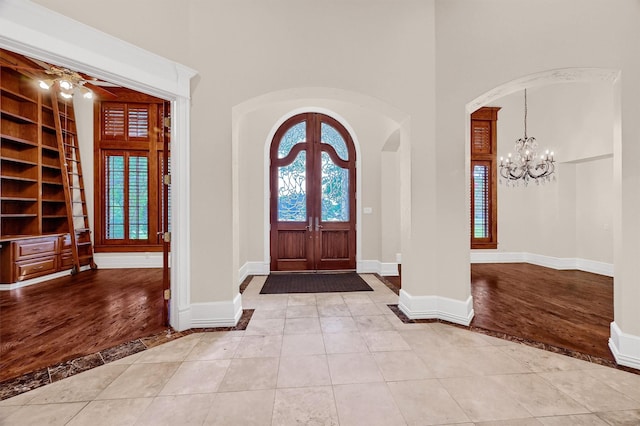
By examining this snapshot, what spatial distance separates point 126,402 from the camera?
1.79m

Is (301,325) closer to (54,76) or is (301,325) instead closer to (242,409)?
(242,409)

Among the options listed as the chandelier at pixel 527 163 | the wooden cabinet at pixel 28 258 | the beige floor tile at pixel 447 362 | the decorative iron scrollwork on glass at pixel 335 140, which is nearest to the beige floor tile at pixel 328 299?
the beige floor tile at pixel 447 362

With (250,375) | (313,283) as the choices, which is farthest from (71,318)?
(313,283)

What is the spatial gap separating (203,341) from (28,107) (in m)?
5.49

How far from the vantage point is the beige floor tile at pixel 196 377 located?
191cm

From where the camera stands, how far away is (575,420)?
1.63m

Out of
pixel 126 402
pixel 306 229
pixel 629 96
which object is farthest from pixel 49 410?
pixel 629 96

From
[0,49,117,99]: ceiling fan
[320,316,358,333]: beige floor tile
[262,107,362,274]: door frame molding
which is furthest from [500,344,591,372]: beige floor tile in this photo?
[0,49,117,99]: ceiling fan

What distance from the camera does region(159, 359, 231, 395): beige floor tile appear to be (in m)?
1.91

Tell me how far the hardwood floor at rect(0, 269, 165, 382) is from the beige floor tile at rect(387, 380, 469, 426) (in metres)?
2.46

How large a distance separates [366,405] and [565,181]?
680cm

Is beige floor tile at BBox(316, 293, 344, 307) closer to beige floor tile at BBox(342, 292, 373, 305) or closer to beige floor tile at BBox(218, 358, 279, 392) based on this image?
beige floor tile at BBox(342, 292, 373, 305)

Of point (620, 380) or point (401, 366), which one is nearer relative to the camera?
point (620, 380)

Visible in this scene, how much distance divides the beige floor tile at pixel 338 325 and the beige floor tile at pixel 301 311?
0.68 ft
